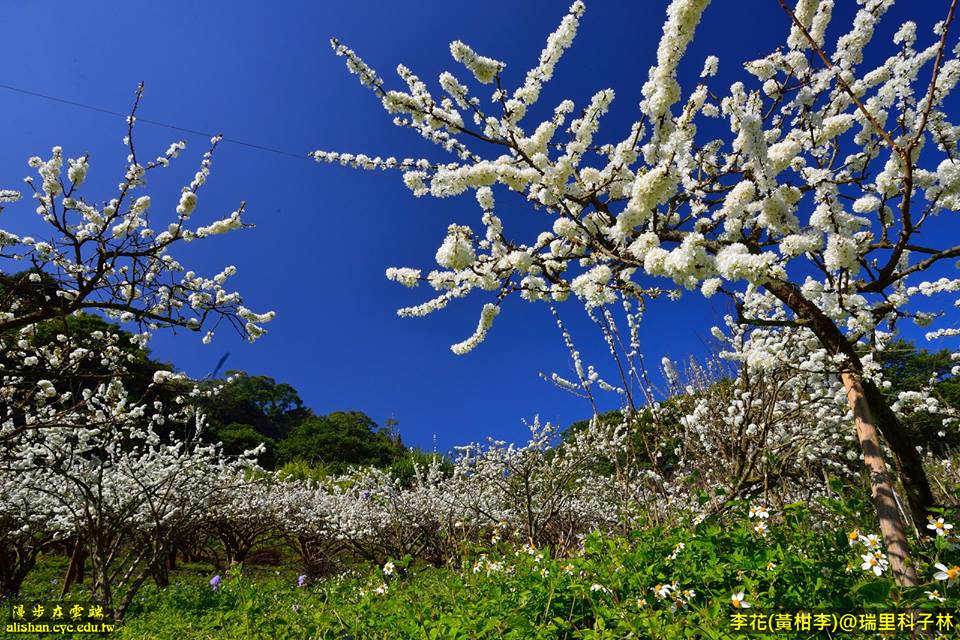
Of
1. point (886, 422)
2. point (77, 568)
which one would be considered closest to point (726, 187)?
point (886, 422)

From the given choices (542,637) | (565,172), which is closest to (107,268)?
(565,172)

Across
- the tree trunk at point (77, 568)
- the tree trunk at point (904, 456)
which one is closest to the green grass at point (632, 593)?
the tree trunk at point (904, 456)

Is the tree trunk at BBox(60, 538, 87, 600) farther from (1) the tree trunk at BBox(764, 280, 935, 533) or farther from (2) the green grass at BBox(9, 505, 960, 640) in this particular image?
(1) the tree trunk at BBox(764, 280, 935, 533)

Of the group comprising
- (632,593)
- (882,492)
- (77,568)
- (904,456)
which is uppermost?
(904,456)

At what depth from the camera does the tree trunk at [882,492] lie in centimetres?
230

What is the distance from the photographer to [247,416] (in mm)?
33344

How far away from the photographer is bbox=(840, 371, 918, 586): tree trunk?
7.56 ft

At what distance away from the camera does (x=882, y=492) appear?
8.30 ft

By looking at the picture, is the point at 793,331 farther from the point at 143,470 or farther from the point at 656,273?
the point at 143,470

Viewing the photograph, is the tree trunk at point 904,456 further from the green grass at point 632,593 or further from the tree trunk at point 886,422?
the green grass at point 632,593

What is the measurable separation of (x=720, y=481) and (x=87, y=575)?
44.3ft

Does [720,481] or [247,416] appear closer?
[720,481]

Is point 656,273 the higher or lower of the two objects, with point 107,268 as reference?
lower

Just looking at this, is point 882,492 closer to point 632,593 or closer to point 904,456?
point 904,456
